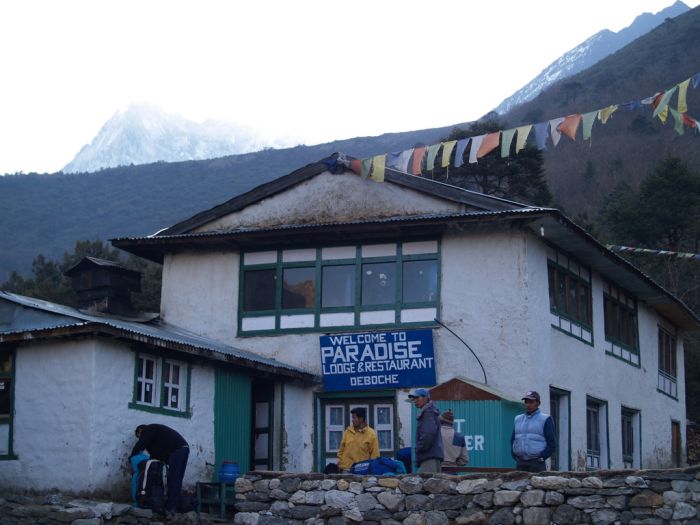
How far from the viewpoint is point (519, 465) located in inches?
593

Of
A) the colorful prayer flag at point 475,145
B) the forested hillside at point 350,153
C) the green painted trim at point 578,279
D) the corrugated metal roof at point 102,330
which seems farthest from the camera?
the forested hillside at point 350,153

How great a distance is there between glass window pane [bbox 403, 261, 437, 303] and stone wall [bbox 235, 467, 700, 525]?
22.2ft

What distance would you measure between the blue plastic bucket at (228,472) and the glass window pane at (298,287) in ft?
13.5

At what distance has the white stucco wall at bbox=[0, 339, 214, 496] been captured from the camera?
16750 millimetres

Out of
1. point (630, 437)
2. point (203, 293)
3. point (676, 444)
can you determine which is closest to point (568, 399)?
point (630, 437)

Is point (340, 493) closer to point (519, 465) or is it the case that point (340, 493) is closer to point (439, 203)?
point (519, 465)

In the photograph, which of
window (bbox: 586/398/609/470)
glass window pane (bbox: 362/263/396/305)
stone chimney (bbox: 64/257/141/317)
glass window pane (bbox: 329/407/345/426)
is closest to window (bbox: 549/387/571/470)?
window (bbox: 586/398/609/470)

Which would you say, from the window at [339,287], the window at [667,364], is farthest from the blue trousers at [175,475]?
the window at [667,364]

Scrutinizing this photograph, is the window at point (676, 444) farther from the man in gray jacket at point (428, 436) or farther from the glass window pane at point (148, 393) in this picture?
the glass window pane at point (148, 393)

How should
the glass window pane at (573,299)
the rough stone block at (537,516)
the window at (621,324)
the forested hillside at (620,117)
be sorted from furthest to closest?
the forested hillside at (620,117) < the window at (621,324) < the glass window pane at (573,299) < the rough stone block at (537,516)

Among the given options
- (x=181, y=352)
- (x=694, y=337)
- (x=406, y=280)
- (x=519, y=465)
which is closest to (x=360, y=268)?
(x=406, y=280)

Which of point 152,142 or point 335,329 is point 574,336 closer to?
point 335,329

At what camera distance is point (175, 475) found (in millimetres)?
16641

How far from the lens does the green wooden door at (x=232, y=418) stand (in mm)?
19828
